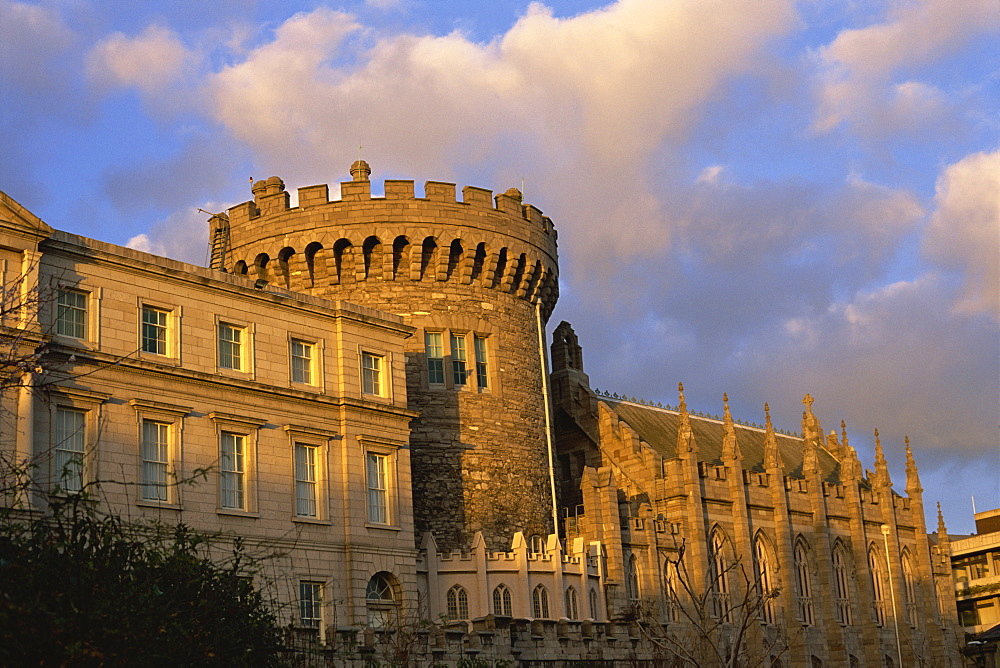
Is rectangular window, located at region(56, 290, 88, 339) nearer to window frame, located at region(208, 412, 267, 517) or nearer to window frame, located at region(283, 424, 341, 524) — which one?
window frame, located at region(208, 412, 267, 517)

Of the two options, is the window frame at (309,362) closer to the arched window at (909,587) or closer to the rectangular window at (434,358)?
the rectangular window at (434,358)

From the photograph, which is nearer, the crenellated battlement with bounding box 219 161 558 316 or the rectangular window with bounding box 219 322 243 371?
the rectangular window with bounding box 219 322 243 371

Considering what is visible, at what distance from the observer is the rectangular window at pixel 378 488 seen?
38062mm

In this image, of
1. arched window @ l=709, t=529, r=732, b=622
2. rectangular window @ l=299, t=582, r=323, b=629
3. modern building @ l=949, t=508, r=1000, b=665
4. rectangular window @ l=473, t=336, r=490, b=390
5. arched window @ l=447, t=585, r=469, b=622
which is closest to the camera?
rectangular window @ l=299, t=582, r=323, b=629

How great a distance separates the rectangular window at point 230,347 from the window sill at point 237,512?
3992 mm

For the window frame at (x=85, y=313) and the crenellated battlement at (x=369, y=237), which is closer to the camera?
the window frame at (x=85, y=313)

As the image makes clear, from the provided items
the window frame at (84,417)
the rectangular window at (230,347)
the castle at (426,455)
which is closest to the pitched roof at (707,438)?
the castle at (426,455)

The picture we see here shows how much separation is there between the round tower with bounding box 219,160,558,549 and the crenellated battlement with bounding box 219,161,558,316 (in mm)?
45

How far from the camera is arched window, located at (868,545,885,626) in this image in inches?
2350

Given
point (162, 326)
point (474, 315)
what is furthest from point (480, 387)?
point (162, 326)

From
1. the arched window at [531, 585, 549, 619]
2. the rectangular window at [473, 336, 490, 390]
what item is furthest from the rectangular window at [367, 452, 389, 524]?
the rectangular window at [473, 336, 490, 390]

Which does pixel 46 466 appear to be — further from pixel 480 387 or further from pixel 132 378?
pixel 480 387

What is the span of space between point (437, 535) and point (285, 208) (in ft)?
41.2

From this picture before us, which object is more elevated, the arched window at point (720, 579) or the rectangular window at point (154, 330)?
the rectangular window at point (154, 330)
